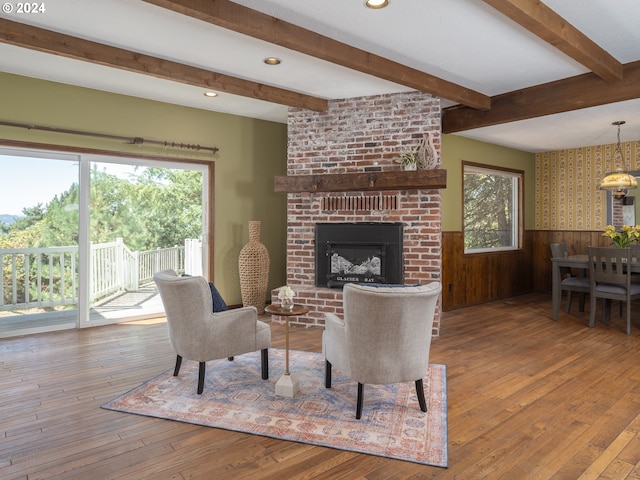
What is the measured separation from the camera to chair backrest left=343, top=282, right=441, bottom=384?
244 centimetres

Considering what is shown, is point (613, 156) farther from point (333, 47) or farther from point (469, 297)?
point (333, 47)

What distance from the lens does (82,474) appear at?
2.01m

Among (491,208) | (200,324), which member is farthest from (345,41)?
(491,208)

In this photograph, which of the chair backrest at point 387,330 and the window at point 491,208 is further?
the window at point 491,208

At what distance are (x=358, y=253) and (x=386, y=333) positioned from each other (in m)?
2.39

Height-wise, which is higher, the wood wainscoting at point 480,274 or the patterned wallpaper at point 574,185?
the patterned wallpaper at point 574,185

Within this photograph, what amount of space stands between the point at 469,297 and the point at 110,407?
16.3 ft

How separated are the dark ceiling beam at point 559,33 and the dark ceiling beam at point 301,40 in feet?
3.86

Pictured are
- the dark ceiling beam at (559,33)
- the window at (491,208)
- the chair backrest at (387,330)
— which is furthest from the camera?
the window at (491,208)

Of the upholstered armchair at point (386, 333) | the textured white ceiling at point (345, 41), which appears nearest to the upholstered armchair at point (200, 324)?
the upholstered armchair at point (386, 333)

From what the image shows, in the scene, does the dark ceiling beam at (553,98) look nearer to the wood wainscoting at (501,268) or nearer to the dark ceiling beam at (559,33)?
the dark ceiling beam at (559,33)

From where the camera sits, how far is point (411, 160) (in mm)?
4484

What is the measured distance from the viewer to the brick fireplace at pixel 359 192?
15.0 feet

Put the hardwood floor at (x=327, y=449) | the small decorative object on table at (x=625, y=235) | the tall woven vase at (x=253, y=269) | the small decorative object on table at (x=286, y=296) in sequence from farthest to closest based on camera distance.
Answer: the tall woven vase at (x=253, y=269) < the small decorative object on table at (x=625, y=235) < the small decorative object on table at (x=286, y=296) < the hardwood floor at (x=327, y=449)
